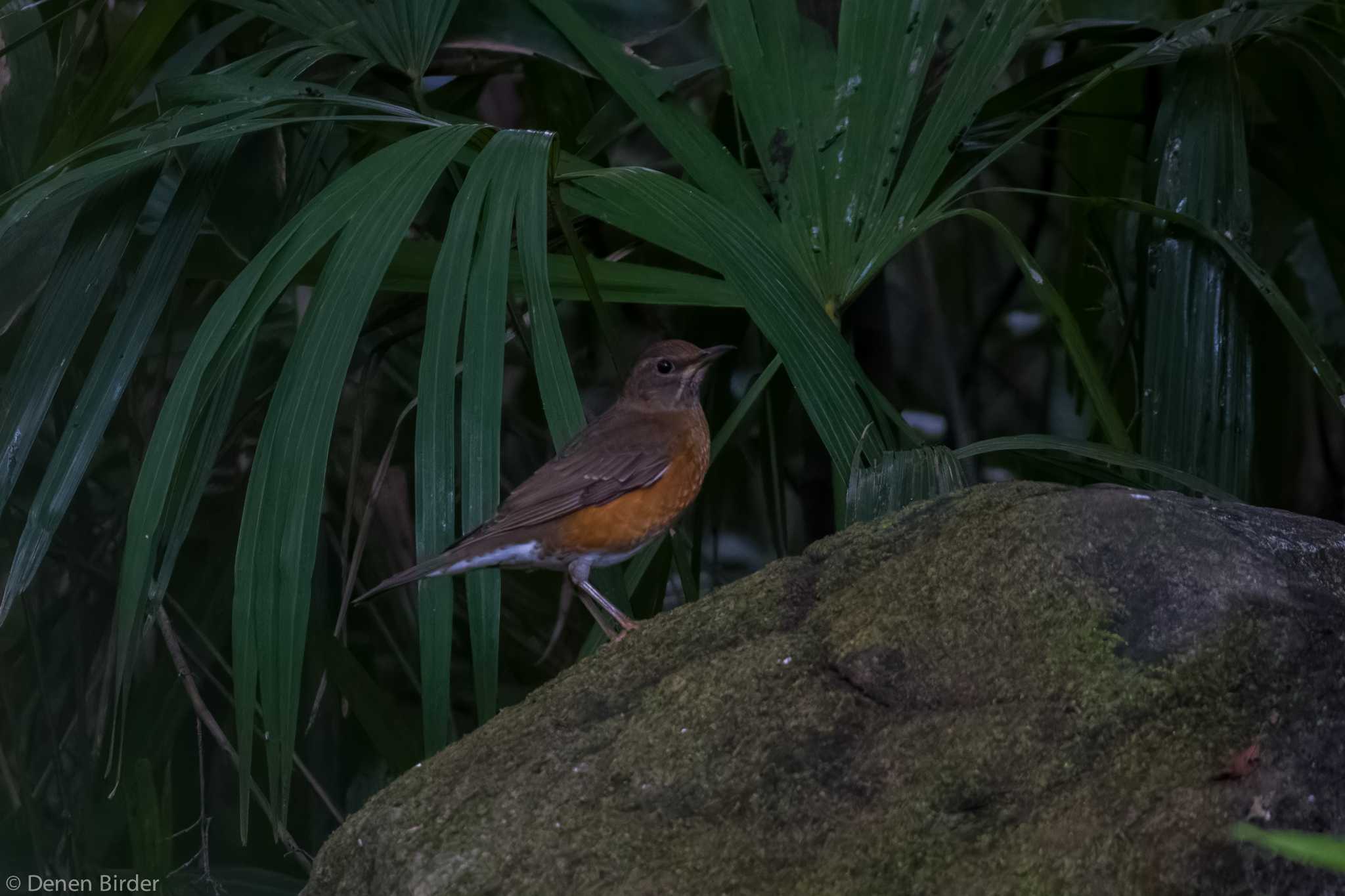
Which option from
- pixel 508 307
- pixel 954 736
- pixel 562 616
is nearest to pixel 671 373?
pixel 508 307

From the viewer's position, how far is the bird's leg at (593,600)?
3.10 metres

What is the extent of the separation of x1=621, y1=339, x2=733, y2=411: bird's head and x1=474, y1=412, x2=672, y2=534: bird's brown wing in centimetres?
26

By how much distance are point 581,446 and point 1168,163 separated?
68.2 inches

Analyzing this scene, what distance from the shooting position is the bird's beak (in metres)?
3.96

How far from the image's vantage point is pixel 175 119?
2807 mm

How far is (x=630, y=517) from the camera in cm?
346

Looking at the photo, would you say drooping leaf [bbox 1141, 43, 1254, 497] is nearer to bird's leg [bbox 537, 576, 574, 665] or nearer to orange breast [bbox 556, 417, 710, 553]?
orange breast [bbox 556, 417, 710, 553]

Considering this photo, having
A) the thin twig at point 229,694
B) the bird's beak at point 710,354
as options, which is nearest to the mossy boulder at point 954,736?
the bird's beak at point 710,354

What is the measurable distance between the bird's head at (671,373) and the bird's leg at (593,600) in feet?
2.24

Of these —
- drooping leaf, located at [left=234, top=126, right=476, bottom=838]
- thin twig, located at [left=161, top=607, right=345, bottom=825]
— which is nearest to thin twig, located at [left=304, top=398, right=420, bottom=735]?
thin twig, located at [left=161, top=607, right=345, bottom=825]

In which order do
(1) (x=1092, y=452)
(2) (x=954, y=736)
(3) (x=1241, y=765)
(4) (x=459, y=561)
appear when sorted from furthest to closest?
(4) (x=459, y=561) → (1) (x=1092, y=452) → (2) (x=954, y=736) → (3) (x=1241, y=765)

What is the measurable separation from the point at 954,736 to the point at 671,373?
2.42 m

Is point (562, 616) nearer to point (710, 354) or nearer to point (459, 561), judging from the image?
point (710, 354)

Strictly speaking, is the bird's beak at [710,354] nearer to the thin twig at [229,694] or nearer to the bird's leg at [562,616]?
the bird's leg at [562,616]
